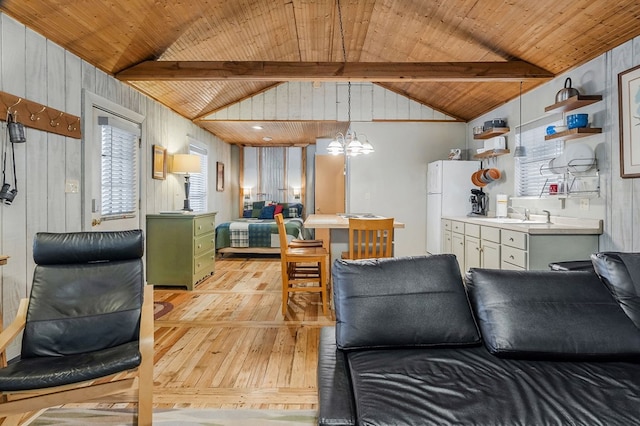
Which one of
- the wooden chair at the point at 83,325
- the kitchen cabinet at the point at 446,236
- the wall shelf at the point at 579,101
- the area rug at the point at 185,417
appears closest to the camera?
the wooden chair at the point at 83,325

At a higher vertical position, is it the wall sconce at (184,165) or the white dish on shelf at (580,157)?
the wall sconce at (184,165)

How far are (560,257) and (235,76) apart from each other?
363 cm

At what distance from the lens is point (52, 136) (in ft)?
10.4

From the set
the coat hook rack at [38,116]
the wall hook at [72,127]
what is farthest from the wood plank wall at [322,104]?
the coat hook rack at [38,116]

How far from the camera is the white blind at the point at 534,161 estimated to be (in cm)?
442

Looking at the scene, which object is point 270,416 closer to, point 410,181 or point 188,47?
point 188,47

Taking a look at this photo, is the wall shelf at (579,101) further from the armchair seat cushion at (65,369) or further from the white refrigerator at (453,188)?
the armchair seat cushion at (65,369)

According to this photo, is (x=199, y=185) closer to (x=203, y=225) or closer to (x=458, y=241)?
(x=203, y=225)

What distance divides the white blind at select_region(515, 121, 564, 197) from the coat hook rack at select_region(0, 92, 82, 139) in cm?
472

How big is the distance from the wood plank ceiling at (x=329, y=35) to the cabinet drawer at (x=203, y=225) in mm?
1642

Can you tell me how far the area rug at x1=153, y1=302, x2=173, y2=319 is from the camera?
152 inches

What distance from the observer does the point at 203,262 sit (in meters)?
5.24

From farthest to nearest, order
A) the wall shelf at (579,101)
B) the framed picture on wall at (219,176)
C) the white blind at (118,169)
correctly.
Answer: the framed picture on wall at (219,176) → the white blind at (118,169) → the wall shelf at (579,101)

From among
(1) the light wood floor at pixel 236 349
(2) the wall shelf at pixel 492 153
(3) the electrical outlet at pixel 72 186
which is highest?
(2) the wall shelf at pixel 492 153
